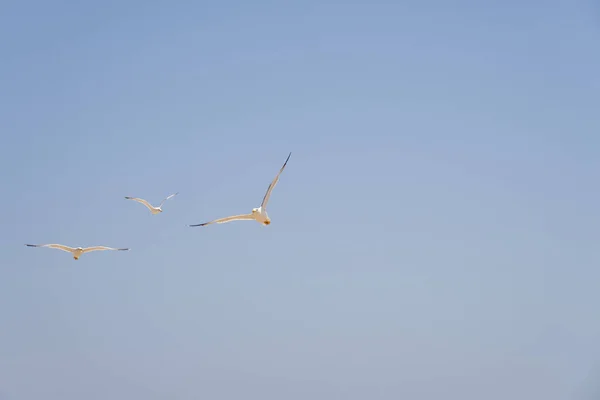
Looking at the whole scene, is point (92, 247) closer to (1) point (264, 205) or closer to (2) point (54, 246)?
(2) point (54, 246)

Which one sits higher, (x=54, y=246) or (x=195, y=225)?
(x=54, y=246)

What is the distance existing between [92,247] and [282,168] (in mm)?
26242

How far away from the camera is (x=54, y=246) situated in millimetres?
60875

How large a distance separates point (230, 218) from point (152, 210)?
27743mm

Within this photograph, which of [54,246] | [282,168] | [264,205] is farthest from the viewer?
[54,246]

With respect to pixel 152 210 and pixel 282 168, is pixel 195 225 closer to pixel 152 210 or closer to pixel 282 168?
pixel 282 168

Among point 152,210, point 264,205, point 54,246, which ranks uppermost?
point 152,210

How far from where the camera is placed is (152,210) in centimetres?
6850

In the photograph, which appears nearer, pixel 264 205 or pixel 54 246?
pixel 264 205

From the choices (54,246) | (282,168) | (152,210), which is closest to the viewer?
(282,168)

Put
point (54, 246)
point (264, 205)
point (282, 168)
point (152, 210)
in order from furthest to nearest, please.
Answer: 1. point (152, 210)
2. point (54, 246)
3. point (264, 205)
4. point (282, 168)

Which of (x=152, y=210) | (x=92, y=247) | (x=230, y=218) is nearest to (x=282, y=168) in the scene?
(x=230, y=218)

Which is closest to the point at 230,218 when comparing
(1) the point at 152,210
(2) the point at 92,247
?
(2) the point at 92,247

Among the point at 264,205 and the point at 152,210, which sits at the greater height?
the point at 152,210
